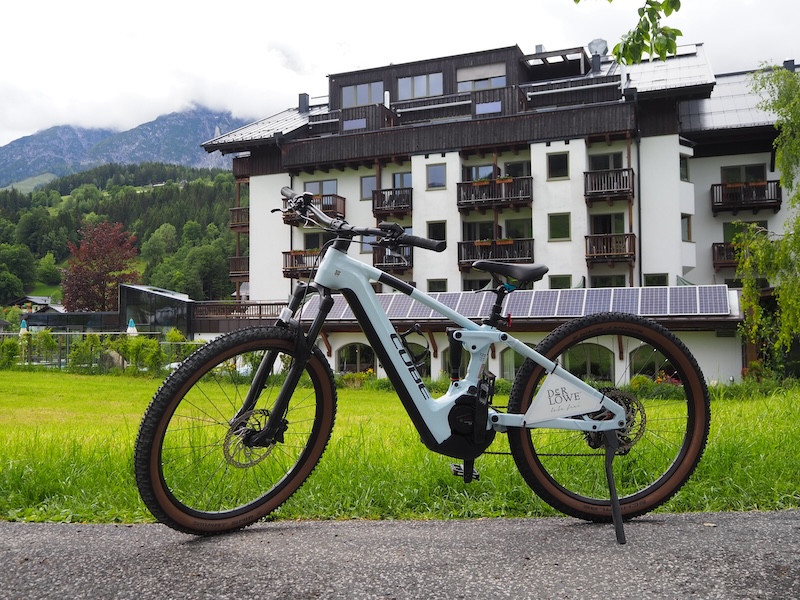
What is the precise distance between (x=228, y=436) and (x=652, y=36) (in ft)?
13.9

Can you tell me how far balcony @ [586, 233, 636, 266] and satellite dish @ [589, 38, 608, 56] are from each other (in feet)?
40.3

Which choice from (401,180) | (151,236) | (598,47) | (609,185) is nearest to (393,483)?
(609,185)

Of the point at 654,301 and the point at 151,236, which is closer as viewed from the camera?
the point at 654,301

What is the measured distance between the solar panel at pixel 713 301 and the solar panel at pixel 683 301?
165 mm

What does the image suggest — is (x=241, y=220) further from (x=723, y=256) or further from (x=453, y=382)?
(x=453, y=382)

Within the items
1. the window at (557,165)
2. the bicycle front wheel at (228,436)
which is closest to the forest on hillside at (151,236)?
the window at (557,165)

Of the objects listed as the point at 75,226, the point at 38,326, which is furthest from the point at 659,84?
the point at 75,226

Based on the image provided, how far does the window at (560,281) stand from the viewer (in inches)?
1231

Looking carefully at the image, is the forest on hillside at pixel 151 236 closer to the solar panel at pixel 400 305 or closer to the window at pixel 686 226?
the window at pixel 686 226

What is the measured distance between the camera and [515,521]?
11.4ft

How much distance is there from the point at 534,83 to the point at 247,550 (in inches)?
1359

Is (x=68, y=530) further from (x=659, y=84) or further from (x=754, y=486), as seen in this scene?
(x=659, y=84)

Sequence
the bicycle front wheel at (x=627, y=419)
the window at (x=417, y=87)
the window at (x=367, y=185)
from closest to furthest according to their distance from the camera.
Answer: the bicycle front wheel at (x=627, y=419) → the window at (x=417, y=87) → the window at (x=367, y=185)

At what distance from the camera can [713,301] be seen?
22.1 meters
